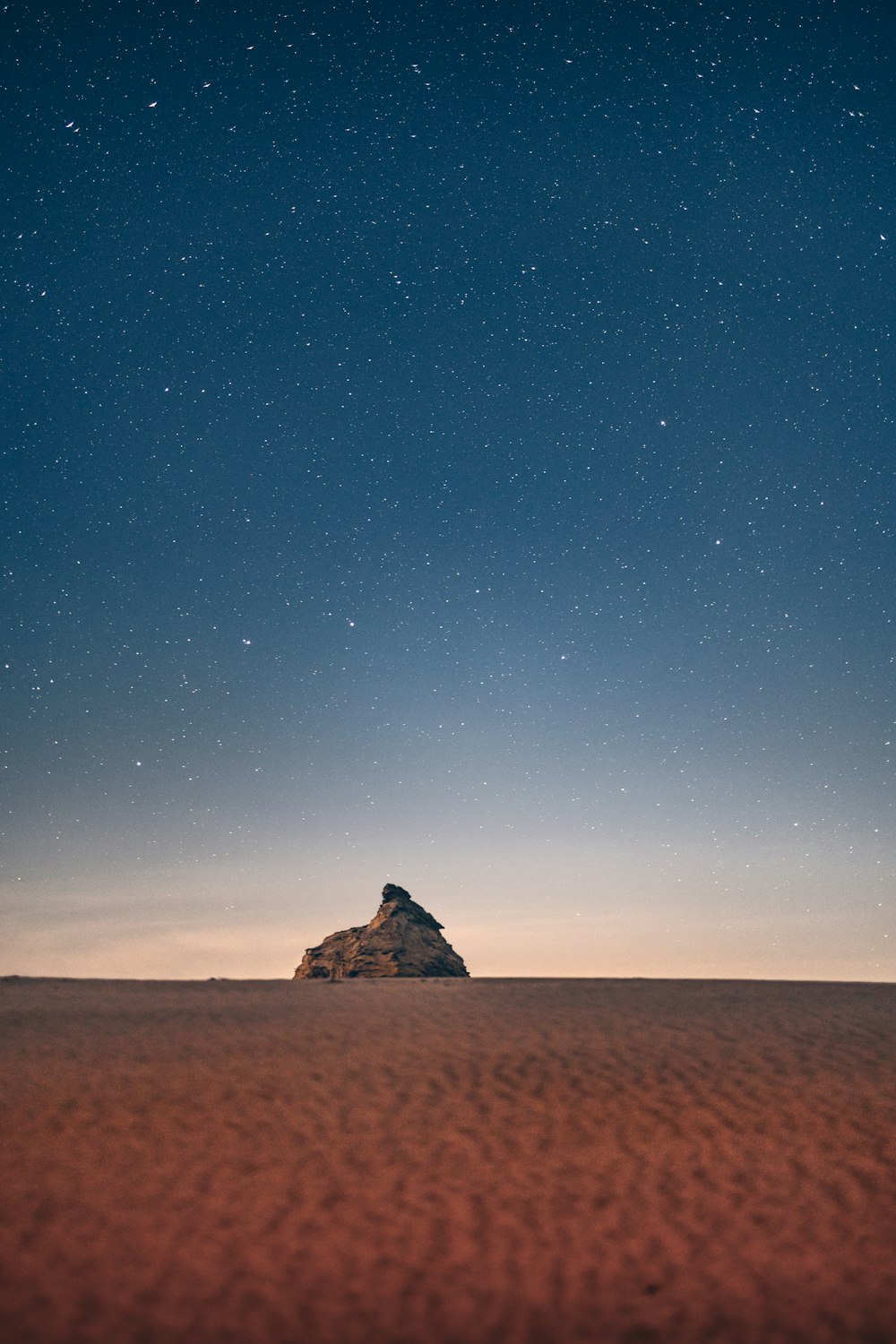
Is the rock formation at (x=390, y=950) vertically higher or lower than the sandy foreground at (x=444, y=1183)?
higher

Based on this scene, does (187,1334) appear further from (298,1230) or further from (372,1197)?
(372,1197)

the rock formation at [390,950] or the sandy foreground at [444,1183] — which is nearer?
the sandy foreground at [444,1183]

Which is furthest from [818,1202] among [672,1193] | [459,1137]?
[459,1137]

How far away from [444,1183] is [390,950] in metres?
20.3

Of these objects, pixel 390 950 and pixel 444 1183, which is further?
pixel 390 950

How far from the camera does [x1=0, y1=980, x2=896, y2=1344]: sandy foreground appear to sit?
29.7 ft

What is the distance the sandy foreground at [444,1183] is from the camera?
356 inches

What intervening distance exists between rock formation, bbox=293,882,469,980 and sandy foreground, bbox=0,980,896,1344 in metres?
12.2

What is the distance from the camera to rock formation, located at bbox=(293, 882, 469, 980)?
102 ft

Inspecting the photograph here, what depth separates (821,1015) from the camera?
20.6 meters

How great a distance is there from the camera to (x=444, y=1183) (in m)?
11.5

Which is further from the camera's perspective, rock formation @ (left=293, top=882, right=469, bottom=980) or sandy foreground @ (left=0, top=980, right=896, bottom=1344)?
rock formation @ (left=293, top=882, right=469, bottom=980)

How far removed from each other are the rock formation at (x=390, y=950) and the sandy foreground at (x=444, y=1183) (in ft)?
39.9

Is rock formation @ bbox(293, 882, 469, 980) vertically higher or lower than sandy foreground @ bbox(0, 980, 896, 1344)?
higher
